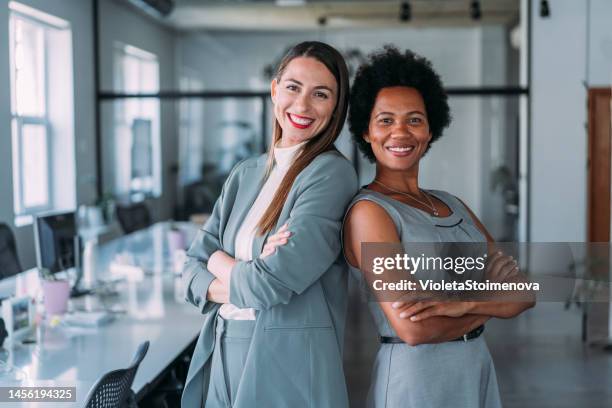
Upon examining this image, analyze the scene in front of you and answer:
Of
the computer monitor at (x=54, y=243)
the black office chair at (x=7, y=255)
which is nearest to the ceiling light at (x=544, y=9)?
the black office chair at (x=7, y=255)

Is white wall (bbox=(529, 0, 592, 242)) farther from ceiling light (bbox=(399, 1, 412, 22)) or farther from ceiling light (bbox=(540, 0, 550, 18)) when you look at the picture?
ceiling light (bbox=(399, 1, 412, 22))

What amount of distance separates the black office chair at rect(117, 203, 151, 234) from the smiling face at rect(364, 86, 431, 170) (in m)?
5.25

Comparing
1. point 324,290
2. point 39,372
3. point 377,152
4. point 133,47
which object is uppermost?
point 133,47

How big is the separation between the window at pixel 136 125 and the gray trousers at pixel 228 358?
731 centimetres

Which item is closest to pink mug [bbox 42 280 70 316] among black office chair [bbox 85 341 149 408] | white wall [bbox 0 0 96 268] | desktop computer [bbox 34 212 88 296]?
desktop computer [bbox 34 212 88 296]

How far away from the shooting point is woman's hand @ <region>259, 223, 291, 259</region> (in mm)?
1524

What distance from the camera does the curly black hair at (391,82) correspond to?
1.61m

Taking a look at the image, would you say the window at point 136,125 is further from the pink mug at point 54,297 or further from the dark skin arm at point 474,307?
the dark skin arm at point 474,307

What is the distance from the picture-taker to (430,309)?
153 centimetres

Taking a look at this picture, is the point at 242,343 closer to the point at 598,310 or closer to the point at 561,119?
the point at 598,310

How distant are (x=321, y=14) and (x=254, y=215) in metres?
7.49

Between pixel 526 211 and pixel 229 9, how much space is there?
13.2ft

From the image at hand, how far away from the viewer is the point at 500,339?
5.75m

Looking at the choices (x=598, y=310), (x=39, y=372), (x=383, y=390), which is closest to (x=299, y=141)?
(x=383, y=390)
